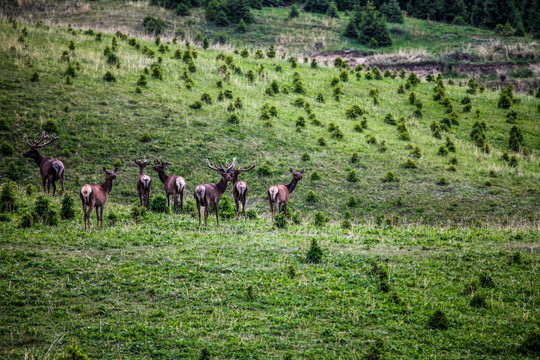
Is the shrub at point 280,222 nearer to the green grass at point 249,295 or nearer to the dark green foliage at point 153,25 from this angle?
the green grass at point 249,295

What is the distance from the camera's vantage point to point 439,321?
35.7 feet

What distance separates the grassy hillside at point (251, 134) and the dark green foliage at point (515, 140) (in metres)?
0.64

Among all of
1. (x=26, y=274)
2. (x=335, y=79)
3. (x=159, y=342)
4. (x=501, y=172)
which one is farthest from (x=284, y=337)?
(x=335, y=79)

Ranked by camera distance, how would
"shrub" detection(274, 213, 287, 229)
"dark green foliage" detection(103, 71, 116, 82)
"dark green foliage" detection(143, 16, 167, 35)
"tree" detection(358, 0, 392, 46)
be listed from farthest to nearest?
"tree" detection(358, 0, 392, 46) → "dark green foliage" detection(143, 16, 167, 35) → "dark green foliage" detection(103, 71, 116, 82) → "shrub" detection(274, 213, 287, 229)

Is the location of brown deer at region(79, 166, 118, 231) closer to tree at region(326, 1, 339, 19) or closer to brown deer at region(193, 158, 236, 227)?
brown deer at region(193, 158, 236, 227)

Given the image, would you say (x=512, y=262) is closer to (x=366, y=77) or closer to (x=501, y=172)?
(x=501, y=172)

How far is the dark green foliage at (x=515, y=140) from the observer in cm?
3856

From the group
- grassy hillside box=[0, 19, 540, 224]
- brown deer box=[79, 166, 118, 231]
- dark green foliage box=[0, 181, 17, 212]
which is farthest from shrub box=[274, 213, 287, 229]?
dark green foliage box=[0, 181, 17, 212]

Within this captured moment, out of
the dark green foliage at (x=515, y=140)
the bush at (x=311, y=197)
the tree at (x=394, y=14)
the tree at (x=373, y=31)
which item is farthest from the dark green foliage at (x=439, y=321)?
the tree at (x=394, y=14)

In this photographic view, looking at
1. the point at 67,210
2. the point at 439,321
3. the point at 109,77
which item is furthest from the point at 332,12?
the point at 439,321

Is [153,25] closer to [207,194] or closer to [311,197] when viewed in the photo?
[311,197]

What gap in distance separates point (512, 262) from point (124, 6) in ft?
231

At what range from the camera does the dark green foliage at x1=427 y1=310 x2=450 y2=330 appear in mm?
10891

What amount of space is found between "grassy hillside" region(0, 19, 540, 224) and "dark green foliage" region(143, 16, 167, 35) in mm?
17516
